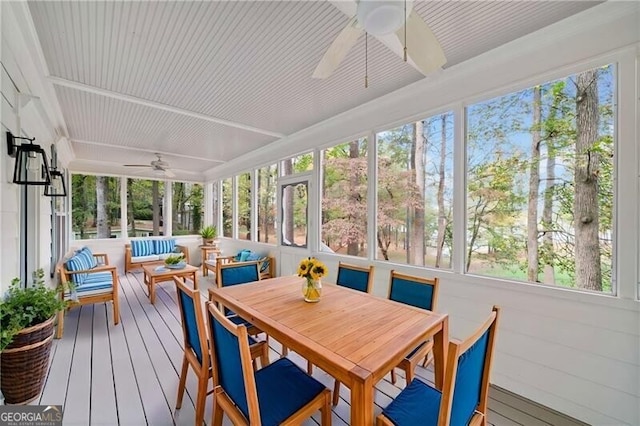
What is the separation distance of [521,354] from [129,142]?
6354mm

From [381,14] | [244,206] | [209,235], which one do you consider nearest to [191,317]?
[381,14]

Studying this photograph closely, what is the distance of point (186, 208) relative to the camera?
803 cm

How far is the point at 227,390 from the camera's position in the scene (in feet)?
4.62

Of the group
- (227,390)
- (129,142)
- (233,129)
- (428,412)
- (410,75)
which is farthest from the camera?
(129,142)

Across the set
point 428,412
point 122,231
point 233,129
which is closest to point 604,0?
point 428,412

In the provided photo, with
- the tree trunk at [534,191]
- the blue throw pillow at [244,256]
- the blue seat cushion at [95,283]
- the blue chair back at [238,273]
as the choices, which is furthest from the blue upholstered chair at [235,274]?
the blue throw pillow at [244,256]

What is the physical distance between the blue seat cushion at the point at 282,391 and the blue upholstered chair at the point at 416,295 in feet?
2.57

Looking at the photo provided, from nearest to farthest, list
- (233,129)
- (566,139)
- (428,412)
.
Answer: (428,412) < (566,139) < (233,129)

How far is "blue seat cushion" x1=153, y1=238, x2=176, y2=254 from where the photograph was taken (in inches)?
269

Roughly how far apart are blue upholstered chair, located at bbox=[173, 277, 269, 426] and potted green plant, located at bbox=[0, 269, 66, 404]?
952mm

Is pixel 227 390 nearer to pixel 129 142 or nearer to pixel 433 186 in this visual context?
pixel 433 186

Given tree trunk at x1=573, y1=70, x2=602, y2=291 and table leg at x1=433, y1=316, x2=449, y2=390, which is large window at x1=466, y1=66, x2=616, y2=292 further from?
table leg at x1=433, y1=316, x2=449, y2=390

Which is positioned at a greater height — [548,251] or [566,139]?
[566,139]

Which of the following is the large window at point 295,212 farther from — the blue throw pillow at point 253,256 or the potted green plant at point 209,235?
the potted green plant at point 209,235
